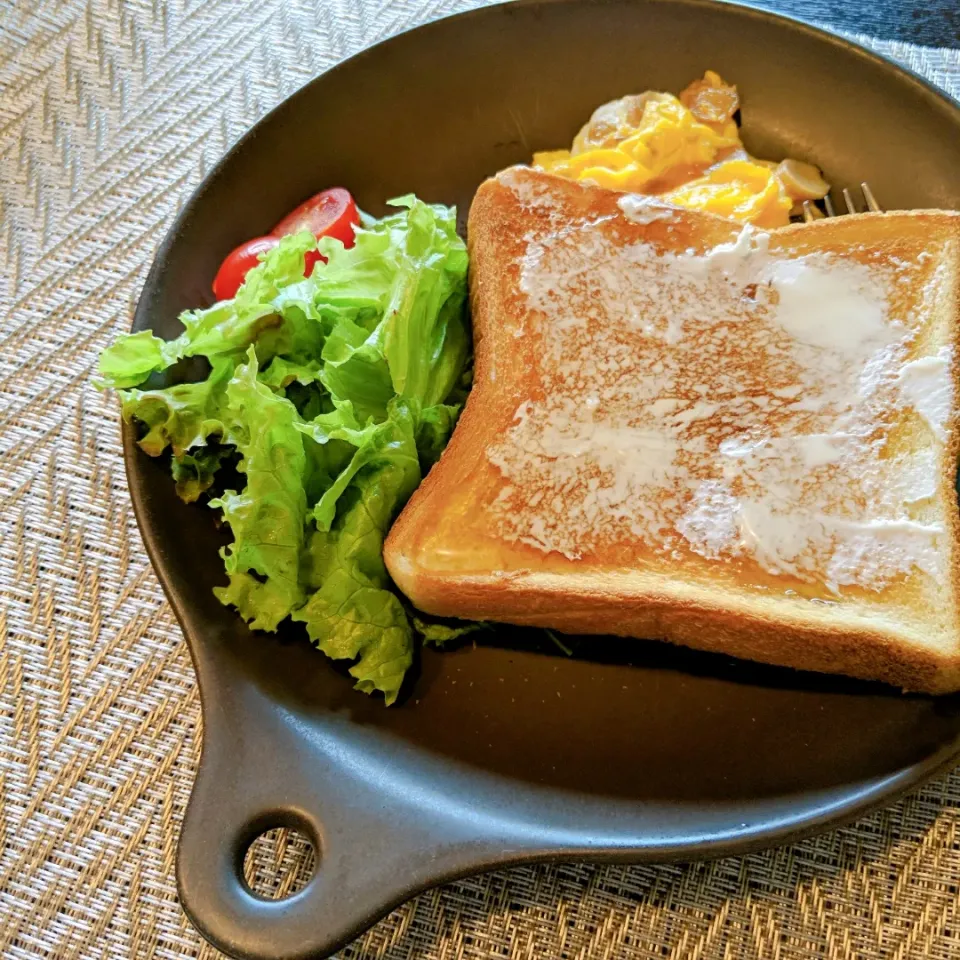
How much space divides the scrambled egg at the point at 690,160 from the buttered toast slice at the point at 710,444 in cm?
20

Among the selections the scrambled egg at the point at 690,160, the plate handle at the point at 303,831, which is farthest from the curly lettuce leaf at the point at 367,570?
the scrambled egg at the point at 690,160

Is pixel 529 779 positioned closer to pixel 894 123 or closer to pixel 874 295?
pixel 874 295

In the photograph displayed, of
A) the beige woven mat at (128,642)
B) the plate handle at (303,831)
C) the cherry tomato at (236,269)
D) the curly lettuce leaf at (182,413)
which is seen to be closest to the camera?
the plate handle at (303,831)

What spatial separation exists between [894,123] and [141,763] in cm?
209

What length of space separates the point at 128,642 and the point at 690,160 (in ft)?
5.45

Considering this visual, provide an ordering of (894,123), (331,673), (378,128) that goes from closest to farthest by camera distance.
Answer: (331,673) < (894,123) < (378,128)

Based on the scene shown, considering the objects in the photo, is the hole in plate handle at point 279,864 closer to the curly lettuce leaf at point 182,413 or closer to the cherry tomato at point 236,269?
the curly lettuce leaf at point 182,413

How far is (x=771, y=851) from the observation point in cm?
149

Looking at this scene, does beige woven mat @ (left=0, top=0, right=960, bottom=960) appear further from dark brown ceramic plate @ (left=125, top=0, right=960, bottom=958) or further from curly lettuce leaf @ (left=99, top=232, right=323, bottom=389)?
curly lettuce leaf @ (left=99, top=232, right=323, bottom=389)

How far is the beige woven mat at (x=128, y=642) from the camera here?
146cm

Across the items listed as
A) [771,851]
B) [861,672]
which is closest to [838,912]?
[771,851]

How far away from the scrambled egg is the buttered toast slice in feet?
0.64

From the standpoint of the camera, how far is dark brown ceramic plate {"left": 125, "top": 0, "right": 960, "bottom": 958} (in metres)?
1.32

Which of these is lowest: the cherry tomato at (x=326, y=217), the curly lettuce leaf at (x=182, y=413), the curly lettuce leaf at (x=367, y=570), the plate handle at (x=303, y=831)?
the plate handle at (x=303, y=831)
